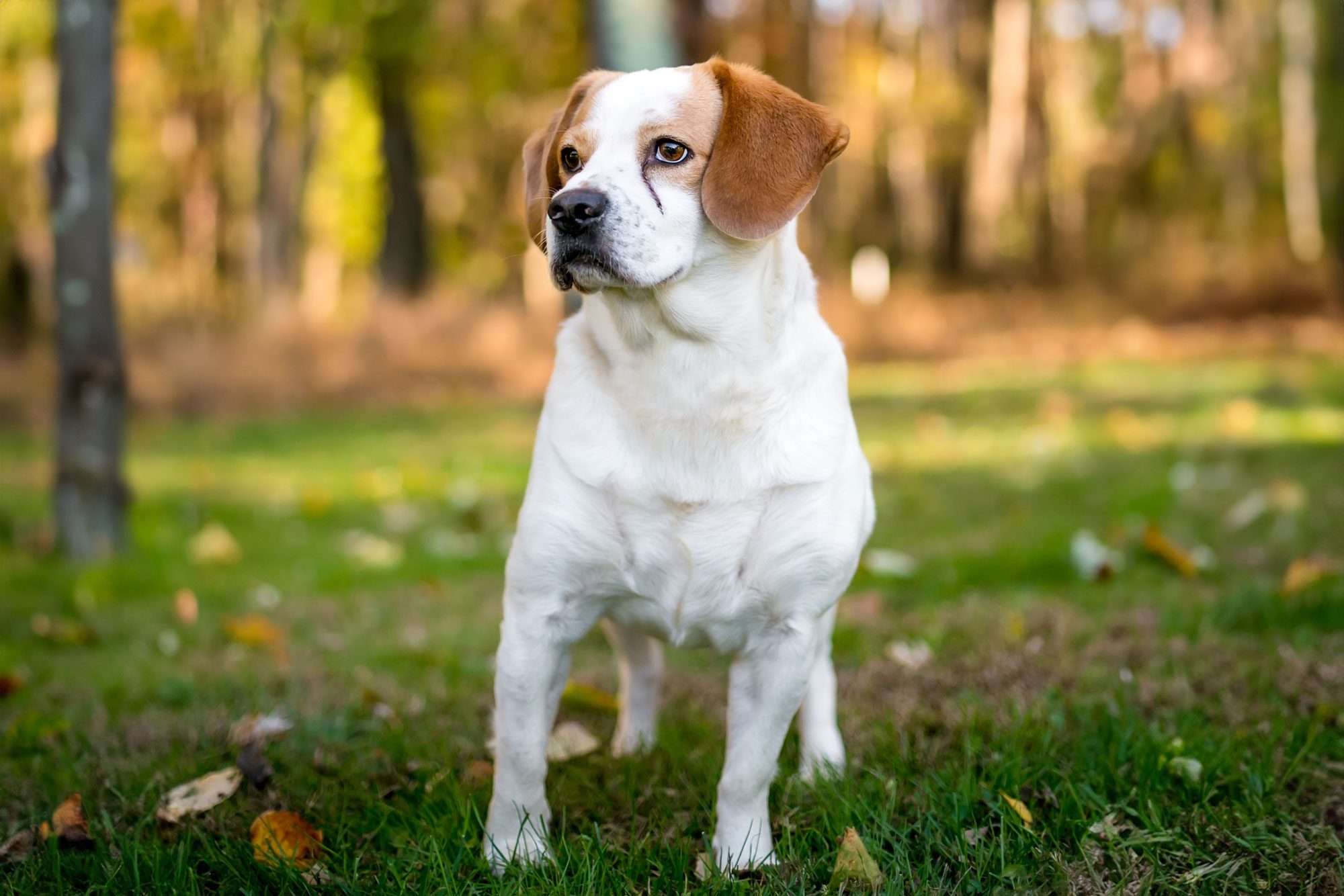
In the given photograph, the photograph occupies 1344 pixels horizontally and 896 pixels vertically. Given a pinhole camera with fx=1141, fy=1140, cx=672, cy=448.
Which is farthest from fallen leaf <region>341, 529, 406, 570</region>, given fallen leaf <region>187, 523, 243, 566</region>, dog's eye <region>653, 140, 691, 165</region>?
dog's eye <region>653, 140, 691, 165</region>

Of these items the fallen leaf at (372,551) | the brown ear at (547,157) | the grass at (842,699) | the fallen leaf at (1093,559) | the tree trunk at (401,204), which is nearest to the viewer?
the grass at (842,699)

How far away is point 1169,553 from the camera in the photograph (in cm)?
478

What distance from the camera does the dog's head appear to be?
248 centimetres

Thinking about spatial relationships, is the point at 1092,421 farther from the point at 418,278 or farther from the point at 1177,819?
the point at 418,278

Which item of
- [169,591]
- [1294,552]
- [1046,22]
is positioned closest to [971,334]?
[1046,22]

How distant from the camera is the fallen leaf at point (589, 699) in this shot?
352cm

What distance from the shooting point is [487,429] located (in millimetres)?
10938

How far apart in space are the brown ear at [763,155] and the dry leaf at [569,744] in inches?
56.3

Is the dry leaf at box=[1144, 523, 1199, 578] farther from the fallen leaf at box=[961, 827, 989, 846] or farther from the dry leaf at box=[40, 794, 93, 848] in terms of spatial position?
the dry leaf at box=[40, 794, 93, 848]

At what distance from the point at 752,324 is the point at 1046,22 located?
83.2 feet

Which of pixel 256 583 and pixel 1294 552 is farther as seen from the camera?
pixel 256 583

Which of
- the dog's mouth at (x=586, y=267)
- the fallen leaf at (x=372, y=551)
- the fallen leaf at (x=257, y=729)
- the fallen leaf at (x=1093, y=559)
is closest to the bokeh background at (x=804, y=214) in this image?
the fallen leaf at (x=372, y=551)

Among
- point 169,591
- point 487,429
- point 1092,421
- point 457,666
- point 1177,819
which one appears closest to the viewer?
point 1177,819

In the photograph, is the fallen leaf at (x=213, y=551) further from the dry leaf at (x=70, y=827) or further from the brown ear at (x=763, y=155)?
the brown ear at (x=763, y=155)
